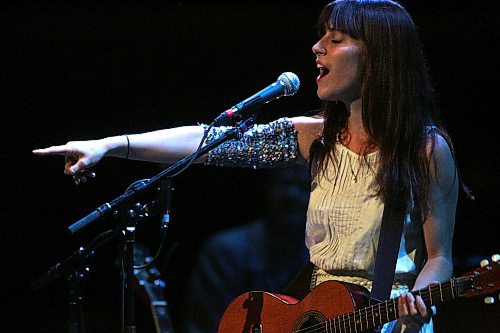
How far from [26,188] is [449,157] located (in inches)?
107

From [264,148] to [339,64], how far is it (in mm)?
436

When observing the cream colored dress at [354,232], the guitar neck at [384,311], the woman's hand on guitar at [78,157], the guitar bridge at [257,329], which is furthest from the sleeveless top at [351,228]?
the woman's hand on guitar at [78,157]

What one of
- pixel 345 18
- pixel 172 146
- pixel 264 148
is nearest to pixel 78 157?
pixel 172 146

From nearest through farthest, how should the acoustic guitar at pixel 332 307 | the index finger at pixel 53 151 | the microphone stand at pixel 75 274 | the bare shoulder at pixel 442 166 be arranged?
the acoustic guitar at pixel 332 307 → the index finger at pixel 53 151 → the bare shoulder at pixel 442 166 → the microphone stand at pixel 75 274

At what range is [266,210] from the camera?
4203 millimetres

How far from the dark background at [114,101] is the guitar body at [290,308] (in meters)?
1.66

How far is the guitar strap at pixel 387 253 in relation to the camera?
94.2 inches

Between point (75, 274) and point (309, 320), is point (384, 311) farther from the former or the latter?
point (75, 274)

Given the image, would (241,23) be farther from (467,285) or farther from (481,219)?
(467,285)

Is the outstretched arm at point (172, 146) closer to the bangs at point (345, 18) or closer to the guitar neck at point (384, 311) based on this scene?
the bangs at point (345, 18)

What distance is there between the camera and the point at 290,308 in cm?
260

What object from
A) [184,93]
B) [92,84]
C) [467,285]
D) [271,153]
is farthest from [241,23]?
[467,285]

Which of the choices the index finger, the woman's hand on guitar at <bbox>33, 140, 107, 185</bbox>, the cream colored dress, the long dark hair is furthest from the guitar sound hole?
the index finger

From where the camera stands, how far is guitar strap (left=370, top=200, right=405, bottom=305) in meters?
2.39
